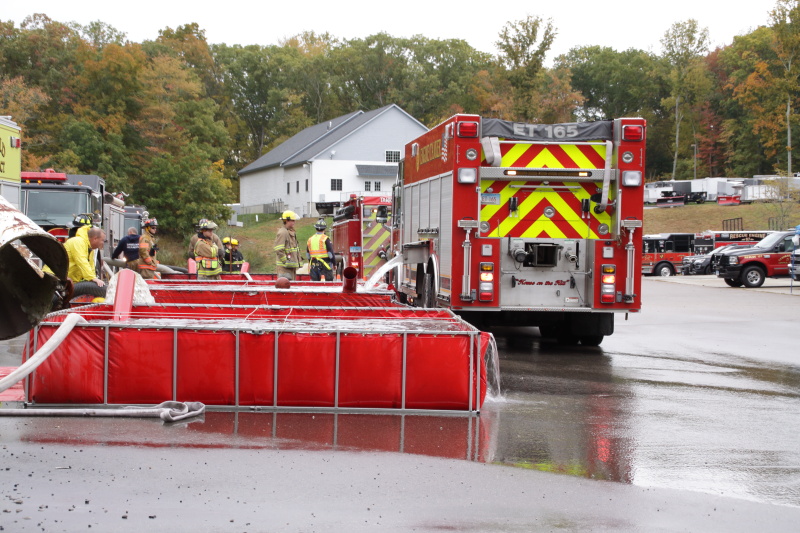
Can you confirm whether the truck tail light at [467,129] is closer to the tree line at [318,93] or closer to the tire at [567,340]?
the tire at [567,340]

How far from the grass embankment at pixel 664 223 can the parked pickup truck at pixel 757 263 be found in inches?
989

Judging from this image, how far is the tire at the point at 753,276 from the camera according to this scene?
33.4 metres

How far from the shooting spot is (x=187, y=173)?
5131 cm

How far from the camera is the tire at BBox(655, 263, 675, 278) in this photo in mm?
48938

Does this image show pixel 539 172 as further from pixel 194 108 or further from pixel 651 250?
pixel 194 108

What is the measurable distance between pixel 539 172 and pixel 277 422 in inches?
258

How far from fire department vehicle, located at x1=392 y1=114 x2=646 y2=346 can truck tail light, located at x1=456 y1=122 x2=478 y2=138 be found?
0.04 feet

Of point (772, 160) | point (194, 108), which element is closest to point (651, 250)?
point (194, 108)

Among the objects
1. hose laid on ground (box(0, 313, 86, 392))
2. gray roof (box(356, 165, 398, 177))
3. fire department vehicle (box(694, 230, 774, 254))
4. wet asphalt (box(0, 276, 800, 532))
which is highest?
gray roof (box(356, 165, 398, 177))

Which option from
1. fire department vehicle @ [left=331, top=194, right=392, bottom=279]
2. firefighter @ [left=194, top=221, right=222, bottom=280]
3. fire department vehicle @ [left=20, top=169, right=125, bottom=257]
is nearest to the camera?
firefighter @ [left=194, top=221, right=222, bottom=280]

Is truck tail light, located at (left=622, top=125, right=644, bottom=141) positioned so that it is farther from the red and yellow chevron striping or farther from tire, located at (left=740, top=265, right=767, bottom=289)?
tire, located at (left=740, top=265, right=767, bottom=289)

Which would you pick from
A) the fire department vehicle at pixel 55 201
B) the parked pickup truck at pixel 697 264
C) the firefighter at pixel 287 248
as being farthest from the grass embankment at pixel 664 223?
the firefighter at pixel 287 248

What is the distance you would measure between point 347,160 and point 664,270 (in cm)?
2883

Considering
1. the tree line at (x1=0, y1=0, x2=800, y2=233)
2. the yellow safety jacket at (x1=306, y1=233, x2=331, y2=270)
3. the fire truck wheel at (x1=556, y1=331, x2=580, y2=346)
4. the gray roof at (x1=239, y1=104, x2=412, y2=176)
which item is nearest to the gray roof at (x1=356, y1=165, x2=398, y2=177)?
Result: the gray roof at (x1=239, y1=104, x2=412, y2=176)
